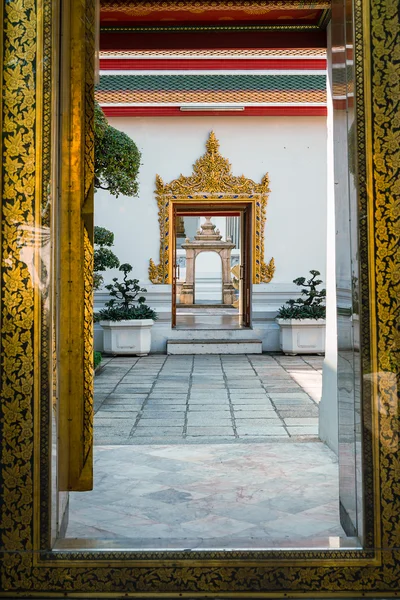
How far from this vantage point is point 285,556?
190cm

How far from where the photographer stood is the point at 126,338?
7.93m

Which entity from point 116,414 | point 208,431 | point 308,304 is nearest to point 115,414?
point 116,414

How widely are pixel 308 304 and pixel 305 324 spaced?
31cm

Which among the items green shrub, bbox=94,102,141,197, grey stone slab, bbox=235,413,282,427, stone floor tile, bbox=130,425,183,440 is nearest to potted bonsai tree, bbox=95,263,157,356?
green shrub, bbox=94,102,141,197

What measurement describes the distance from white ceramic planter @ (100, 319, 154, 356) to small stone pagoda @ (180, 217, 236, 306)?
7.40 metres

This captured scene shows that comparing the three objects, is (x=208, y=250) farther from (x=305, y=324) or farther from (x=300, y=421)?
(x=300, y=421)

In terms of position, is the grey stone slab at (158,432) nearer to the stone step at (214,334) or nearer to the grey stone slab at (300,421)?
the grey stone slab at (300,421)

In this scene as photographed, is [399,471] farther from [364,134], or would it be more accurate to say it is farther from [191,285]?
[191,285]

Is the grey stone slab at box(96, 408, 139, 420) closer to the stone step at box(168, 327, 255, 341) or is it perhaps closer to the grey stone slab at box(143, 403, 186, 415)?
the grey stone slab at box(143, 403, 186, 415)

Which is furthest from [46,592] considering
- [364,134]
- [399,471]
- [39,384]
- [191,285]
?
[191,285]

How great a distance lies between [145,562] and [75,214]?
1202 millimetres

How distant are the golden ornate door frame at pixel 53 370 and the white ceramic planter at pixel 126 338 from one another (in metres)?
5.94

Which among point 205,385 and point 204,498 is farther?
point 205,385

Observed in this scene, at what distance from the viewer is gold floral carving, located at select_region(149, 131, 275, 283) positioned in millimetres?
8203
